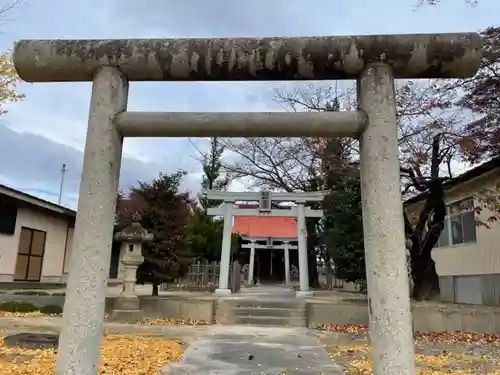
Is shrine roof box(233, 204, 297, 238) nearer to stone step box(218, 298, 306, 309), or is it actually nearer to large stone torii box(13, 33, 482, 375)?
stone step box(218, 298, 306, 309)

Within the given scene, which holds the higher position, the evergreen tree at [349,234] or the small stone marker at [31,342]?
the evergreen tree at [349,234]

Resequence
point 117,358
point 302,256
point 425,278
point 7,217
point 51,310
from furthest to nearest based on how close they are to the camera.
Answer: point 302,256 → point 7,217 → point 425,278 → point 51,310 → point 117,358

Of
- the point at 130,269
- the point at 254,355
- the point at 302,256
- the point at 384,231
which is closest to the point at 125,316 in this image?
the point at 130,269

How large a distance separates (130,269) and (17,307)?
3.03m

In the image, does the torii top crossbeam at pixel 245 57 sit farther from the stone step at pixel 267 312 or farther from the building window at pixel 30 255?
the building window at pixel 30 255

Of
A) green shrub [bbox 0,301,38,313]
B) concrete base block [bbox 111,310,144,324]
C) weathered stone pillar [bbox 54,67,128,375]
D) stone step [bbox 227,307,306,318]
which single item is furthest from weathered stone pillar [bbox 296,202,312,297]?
weathered stone pillar [bbox 54,67,128,375]

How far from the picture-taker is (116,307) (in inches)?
377

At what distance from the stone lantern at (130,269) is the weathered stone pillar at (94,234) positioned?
242 inches

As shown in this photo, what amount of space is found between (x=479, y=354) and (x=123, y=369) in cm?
522

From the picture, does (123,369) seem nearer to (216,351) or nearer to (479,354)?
(216,351)

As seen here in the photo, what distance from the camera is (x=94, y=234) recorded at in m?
3.53

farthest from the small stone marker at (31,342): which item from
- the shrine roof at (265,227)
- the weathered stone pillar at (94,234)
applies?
the shrine roof at (265,227)

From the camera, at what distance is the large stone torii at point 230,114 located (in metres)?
3.44

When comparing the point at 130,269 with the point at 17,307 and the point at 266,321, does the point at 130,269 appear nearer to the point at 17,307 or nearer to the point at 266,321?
the point at 17,307
